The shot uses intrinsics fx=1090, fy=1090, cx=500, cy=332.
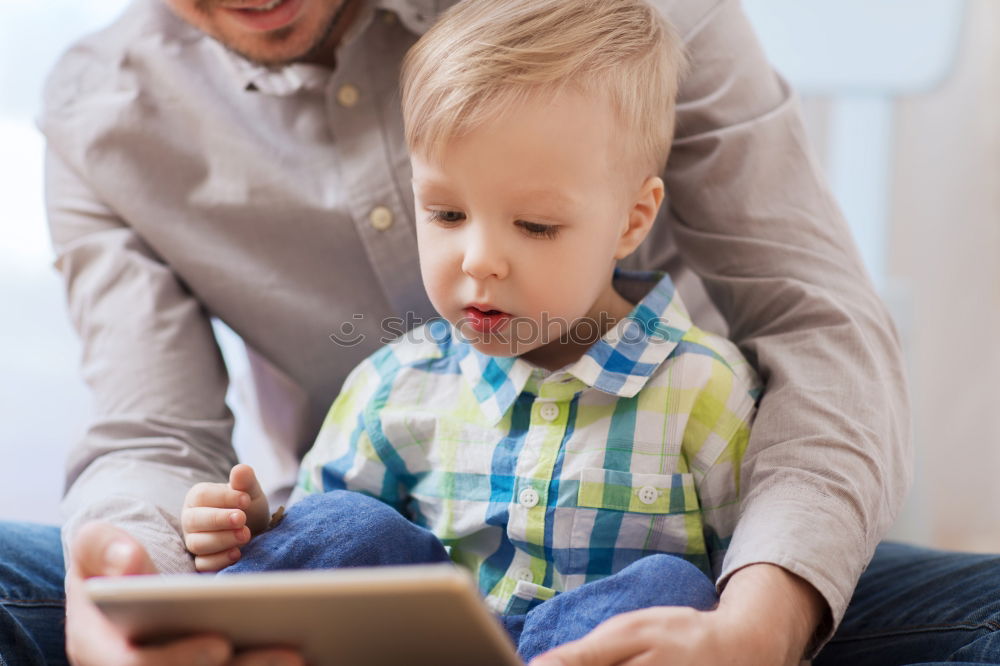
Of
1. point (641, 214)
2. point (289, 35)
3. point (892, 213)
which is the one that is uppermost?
point (289, 35)

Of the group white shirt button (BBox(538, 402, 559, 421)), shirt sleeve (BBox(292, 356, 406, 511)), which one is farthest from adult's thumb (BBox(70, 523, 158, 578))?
white shirt button (BBox(538, 402, 559, 421))

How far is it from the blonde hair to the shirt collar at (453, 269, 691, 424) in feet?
0.41

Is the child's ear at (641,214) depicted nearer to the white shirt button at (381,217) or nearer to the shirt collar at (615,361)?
the shirt collar at (615,361)

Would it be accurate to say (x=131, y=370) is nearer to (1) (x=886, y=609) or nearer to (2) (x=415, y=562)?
(2) (x=415, y=562)

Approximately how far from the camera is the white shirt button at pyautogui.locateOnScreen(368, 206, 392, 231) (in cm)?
112

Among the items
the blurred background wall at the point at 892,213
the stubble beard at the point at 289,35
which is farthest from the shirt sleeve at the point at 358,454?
the blurred background wall at the point at 892,213

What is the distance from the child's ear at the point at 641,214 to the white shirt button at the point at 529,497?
221 millimetres

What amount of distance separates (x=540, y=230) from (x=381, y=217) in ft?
0.94

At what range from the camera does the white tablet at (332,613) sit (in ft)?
1.91

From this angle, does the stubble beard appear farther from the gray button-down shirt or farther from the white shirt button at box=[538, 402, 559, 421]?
the white shirt button at box=[538, 402, 559, 421]

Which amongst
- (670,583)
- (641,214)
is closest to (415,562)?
(670,583)

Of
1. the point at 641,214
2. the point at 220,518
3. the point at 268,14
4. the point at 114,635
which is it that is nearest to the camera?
the point at 114,635

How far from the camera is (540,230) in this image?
884 millimetres

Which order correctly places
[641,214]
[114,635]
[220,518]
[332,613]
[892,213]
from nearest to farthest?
1. [332,613]
2. [114,635]
3. [220,518]
4. [641,214]
5. [892,213]
